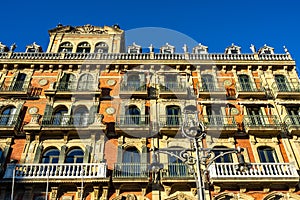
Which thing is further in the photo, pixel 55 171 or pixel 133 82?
pixel 133 82

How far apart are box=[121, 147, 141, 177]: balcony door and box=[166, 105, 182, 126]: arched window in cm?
283

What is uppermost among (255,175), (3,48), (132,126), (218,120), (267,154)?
(3,48)

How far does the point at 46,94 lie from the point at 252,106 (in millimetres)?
13759

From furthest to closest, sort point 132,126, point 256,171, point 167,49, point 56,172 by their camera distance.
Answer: point 167,49 → point 132,126 → point 256,171 → point 56,172

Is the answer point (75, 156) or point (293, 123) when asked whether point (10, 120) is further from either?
point (293, 123)

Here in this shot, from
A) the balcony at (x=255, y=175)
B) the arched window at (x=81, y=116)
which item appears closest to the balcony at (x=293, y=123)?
the balcony at (x=255, y=175)

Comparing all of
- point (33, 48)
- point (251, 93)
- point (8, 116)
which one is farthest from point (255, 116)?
point (33, 48)

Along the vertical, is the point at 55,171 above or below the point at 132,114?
below

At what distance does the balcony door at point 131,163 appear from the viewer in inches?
677

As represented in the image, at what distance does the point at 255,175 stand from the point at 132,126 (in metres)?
7.36

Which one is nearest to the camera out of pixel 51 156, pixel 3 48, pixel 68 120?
pixel 51 156

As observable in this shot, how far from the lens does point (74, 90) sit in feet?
70.7

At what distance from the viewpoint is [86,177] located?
54.1 feet

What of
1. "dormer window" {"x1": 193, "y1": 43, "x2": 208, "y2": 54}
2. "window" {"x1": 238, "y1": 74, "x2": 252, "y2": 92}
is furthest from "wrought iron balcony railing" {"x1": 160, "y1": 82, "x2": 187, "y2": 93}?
"dormer window" {"x1": 193, "y1": 43, "x2": 208, "y2": 54}
